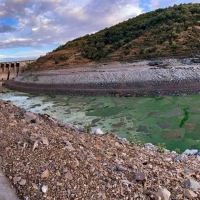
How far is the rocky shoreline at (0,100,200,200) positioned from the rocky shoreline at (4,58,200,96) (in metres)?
16.9

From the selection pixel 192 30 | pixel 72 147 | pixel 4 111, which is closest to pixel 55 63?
pixel 192 30

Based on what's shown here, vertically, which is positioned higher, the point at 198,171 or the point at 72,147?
the point at 72,147

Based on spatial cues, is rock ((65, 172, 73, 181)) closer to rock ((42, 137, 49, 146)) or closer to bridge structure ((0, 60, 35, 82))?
rock ((42, 137, 49, 146))

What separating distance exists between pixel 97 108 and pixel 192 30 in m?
21.1

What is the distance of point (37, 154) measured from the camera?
19.2ft

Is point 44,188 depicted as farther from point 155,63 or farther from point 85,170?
point 155,63

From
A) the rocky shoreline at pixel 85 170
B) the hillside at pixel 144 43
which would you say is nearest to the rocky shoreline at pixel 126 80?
the hillside at pixel 144 43

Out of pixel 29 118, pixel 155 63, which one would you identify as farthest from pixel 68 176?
pixel 155 63

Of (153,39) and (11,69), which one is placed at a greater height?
(153,39)

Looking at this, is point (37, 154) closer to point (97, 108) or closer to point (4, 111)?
point (4, 111)

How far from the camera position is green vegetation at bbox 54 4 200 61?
31.6 meters

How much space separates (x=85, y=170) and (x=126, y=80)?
A: 20576mm

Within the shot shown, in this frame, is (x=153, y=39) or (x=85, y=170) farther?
(x=153, y=39)

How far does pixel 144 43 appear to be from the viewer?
3528 centimetres
